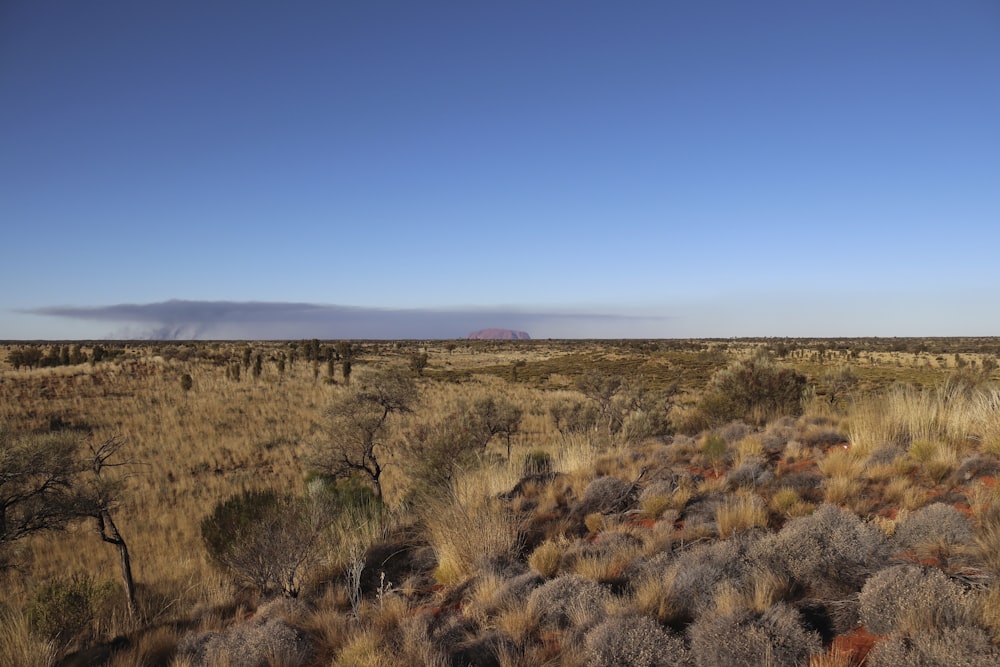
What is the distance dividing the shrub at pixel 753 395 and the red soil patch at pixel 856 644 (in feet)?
37.2

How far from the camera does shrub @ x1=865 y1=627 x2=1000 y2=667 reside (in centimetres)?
278

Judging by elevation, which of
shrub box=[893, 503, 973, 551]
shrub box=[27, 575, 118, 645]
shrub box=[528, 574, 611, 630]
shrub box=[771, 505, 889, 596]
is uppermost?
shrub box=[893, 503, 973, 551]

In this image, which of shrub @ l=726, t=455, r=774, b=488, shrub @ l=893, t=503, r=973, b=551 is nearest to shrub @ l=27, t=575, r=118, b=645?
shrub @ l=893, t=503, r=973, b=551

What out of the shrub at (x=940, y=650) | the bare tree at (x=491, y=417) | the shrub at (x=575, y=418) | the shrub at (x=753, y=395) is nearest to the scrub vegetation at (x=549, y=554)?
the shrub at (x=940, y=650)

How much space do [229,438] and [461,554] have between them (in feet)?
54.9

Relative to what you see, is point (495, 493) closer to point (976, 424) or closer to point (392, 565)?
point (392, 565)

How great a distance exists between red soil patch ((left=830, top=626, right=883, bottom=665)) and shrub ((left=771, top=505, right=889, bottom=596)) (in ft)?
1.60

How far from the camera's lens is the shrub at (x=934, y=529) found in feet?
14.5

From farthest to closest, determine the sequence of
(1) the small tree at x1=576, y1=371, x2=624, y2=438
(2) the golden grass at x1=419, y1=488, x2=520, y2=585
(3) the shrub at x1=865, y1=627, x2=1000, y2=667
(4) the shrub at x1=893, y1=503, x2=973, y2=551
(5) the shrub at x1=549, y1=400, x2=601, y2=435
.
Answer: (5) the shrub at x1=549, y1=400, x2=601, y2=435 < (1) the small tree at x1=576, y1=371, x2=624, y2=438 < (2) the golden grass at x1=419, y1=488, x2=520, y2=585 < (4) the shrub at x1=893, y1=503, x2=973, y2=551 < (3) the shrub at x1=865, y1=627, x2=1000, y2=667

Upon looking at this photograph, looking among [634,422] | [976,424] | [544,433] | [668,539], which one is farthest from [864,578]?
[544,433]

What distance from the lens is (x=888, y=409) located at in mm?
9320

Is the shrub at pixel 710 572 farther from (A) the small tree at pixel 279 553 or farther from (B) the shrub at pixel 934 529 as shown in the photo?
(A) the small tree at pixel 279 553

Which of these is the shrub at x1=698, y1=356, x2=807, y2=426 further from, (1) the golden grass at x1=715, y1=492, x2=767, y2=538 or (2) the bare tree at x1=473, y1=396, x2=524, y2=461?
(1) the golden grass at x1=715, y1=492, x2=767, y2=538

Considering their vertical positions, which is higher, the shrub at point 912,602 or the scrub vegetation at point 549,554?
the shrub at point 912,602
